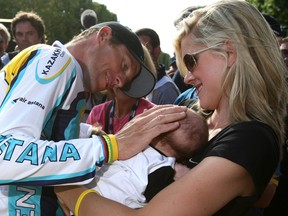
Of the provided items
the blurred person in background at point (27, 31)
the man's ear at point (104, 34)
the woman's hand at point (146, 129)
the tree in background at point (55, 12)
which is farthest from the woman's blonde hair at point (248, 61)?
the tree in background at point (55, 12)

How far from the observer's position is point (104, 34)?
115 inches

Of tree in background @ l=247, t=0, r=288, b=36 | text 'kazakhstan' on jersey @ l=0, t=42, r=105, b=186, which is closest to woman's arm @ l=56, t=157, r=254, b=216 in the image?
text 'kazakhstan' on jersey @ l=0, t=42, r=105, b=186

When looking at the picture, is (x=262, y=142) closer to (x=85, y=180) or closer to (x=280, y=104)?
(x=280, y=104)

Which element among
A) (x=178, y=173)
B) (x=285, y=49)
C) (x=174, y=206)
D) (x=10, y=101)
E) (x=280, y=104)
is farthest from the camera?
(x=285, y=49)

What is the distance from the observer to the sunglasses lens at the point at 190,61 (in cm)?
269

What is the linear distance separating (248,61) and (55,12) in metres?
48.2

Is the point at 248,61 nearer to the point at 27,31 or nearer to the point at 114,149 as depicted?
the point at 114,149

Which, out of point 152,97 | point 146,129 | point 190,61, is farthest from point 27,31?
point 146,129

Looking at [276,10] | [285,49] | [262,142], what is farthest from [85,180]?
[276,10]

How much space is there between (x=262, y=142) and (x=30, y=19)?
16.7ft

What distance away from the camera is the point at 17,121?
2.17 m

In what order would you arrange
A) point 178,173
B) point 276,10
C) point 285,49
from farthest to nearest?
point 276,10, point 285,49, point 178,173

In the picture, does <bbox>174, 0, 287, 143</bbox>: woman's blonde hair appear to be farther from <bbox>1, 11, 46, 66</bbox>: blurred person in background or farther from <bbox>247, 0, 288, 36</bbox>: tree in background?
<bbox>247, 0, 288, 36</bbox>: tree in background

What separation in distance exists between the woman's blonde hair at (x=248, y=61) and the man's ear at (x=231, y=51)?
0.6 inches
